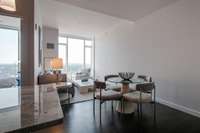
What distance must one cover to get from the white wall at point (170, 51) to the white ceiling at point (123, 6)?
0.88 feet

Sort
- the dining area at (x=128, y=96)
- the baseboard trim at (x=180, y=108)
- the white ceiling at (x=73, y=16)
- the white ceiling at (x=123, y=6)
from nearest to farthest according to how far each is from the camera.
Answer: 1. the dining area at (x=128, y=96)
2. the baseboard trim at (x=180, y=108)
3. the white ceiling at (x=123, y=6)
4. the white ceiling at (x=73, y=16)

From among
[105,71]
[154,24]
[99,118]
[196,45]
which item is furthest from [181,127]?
[105,71]

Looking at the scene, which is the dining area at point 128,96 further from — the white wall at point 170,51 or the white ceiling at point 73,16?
the white ceiling at point 73,16

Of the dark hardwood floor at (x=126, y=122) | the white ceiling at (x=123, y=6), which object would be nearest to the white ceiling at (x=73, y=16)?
the white ceiling at (x=123, y=6)

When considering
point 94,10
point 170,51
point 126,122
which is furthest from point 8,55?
point 170,51

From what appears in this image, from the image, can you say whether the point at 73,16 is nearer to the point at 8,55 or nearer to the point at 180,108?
the point at 8,55

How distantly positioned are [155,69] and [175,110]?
1.24 meters

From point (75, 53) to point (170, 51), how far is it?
18.7 feet

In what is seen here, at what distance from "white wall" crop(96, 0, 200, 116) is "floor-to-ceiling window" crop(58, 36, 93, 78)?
3.67 metres

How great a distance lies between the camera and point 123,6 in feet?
12.2

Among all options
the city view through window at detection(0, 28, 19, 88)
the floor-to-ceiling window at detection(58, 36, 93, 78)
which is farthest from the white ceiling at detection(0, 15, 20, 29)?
the floor-to-ceiling window at detection(58, 36, 93, 78)

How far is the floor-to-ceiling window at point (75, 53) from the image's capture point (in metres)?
7.77

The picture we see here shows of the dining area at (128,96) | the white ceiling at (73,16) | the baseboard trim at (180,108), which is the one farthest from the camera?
the white ceiling at (73,16)

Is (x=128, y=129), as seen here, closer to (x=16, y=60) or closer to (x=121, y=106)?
(x=121, y=106)
